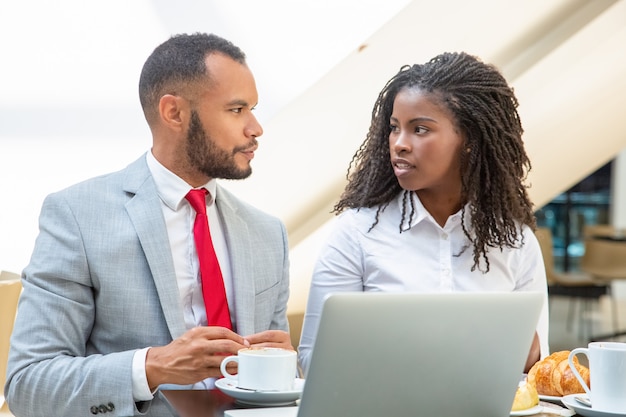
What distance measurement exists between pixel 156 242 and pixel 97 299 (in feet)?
0.52

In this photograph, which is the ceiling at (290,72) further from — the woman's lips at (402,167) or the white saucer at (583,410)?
the white saucer at (583,410)

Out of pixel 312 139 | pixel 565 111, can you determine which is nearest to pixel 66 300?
pixel 312 139

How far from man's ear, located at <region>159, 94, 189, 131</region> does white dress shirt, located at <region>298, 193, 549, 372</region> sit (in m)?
0.53

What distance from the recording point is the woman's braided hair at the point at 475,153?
7.08 feet

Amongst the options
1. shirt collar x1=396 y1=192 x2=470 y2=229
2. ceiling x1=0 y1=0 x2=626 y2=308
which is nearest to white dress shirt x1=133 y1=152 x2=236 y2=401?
shirt collar x1=396 y1=192 x2=470 y2=229

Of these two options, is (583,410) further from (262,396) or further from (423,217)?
(423,217)

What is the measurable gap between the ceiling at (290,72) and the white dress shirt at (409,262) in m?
1.29

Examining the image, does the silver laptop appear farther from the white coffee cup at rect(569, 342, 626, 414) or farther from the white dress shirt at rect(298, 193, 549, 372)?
the white dress shirt at rect(298, 193, 549, 372)

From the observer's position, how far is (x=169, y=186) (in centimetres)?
185

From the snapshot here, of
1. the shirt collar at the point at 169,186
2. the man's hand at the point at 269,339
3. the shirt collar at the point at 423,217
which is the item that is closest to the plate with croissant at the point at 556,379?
the man's hand at the point at 269,339

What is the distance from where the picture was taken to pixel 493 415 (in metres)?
1.24

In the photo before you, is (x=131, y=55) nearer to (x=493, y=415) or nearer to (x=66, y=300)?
(x=66, y=300)

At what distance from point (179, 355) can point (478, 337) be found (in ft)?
1.79

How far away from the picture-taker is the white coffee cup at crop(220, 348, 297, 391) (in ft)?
4.34
